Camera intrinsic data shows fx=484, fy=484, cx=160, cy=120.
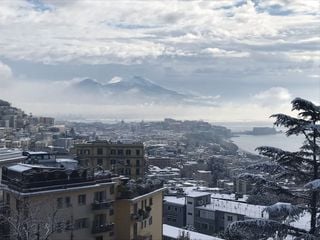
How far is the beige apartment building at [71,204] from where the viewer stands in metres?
13.9

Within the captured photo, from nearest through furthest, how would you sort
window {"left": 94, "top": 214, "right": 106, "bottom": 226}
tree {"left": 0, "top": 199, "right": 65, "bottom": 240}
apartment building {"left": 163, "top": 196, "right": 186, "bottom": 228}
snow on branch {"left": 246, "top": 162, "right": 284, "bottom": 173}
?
snow on branch {"left": 246, "top": 162, "right": 284, "bottom": 173}
tree {"left": 0, "top": 199, "right": 65, "bottom": 240}
window {"left": 94, "top": 214, "right": 106, "bottom": 226}
apartment building {"left": 163, "top": 196, "right": 186, "bottom": 228}

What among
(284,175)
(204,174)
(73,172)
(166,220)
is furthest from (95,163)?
(204,174)

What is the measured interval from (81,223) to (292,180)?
1017 cm

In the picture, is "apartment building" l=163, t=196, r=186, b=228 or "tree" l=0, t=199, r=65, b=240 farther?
"apartment building" l=163, t=196, r=186, b=228

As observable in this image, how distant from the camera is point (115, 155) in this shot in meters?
34.0

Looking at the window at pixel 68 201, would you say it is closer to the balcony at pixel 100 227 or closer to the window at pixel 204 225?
the balcony at pixel 100 227

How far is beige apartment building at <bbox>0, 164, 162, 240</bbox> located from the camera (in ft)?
45.5

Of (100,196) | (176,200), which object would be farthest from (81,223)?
(176,200)

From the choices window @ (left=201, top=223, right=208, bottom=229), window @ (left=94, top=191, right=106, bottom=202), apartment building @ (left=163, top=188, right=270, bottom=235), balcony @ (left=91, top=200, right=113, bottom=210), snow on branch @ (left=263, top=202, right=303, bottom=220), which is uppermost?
snow on branch @ (left=263, top=202, right=303, bottom=220)

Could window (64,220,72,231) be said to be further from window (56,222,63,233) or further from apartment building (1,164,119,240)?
window (56,222,63,233)

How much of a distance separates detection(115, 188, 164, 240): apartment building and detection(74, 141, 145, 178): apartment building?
1464cm

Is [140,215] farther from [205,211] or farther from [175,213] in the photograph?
[175,213]

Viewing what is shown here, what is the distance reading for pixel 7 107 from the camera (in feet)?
370

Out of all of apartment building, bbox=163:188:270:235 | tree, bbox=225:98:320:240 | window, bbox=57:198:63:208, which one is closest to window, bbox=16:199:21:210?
window, bbox=57:198:63:208
